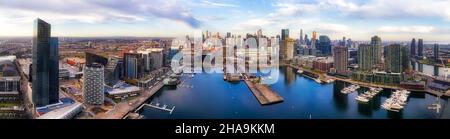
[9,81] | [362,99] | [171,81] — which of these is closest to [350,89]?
[362,99]

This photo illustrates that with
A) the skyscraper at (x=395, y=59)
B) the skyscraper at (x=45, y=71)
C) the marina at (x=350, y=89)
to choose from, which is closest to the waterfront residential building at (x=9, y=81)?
the skyscraper at (x=45, y=71)

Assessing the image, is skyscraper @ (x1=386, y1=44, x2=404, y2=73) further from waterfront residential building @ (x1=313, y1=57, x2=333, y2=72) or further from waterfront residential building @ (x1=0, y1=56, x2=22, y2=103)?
waterfront residential building @ (x1=0, y1=56, x2=22, y2=103)

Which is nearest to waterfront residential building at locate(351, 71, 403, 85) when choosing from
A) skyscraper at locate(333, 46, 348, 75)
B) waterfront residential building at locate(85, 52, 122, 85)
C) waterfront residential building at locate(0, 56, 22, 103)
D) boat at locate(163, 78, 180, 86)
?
skyscraper at locate(333, 46, 348, 75)

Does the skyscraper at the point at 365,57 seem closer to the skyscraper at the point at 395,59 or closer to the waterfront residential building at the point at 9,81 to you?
the skyscraper at the point at 395,59
